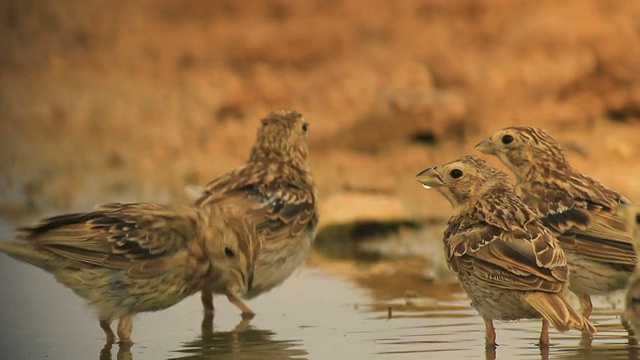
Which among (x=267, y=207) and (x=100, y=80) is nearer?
(x=267, y=207)

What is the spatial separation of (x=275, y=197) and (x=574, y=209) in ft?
8.31

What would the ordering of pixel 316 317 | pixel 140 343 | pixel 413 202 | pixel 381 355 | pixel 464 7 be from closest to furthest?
pixel 381 355
pixel 140 343
pixel 316 317
pixel 413 202
pixel 464 7

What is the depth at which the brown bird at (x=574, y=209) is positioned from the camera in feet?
30.0

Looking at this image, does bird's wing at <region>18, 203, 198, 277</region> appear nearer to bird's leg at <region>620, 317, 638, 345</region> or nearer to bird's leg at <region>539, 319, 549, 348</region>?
bird's leg at <region>539, 319, 549, 348</region>

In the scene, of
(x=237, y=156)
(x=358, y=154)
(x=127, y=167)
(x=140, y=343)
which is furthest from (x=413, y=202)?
(x=140, y=343)

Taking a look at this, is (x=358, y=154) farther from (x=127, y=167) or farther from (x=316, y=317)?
(x=316, y=317)

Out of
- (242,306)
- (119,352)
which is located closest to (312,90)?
(242,306)

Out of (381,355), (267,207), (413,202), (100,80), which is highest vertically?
(100,80)

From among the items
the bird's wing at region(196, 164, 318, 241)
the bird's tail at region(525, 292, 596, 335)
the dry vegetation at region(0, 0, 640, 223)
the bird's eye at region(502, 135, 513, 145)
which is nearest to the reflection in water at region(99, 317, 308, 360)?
the bird's wing at region(196, 164, 318, 241)

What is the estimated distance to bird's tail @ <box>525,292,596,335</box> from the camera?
25.5ft

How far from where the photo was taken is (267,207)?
10664 mm

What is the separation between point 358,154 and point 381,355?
27.9 feet

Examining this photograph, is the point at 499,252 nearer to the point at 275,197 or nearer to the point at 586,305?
the point at 586,305

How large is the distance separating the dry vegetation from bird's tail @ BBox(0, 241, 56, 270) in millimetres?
6353
